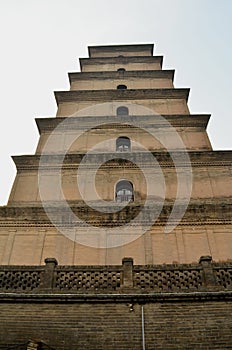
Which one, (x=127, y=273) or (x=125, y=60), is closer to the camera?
(x=127, y=273)

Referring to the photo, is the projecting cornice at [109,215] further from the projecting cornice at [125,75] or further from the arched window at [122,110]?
the projecting cornice at [125,75]

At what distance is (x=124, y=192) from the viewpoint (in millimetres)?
13906

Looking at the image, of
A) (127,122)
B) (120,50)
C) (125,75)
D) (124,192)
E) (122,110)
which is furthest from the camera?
(120,50)

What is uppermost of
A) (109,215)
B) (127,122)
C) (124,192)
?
(127,122)

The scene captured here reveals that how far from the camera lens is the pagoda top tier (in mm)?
23016

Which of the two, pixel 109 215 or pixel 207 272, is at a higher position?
pixel 109 215

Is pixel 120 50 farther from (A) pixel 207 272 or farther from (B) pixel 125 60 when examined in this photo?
(A) pixel 207 272

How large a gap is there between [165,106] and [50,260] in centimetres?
1063

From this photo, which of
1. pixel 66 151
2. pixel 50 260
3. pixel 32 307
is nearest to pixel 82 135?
pixel 66 151

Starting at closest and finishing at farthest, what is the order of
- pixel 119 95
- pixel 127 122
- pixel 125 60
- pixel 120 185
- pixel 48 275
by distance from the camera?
pixel 48 275, pixel 120 185, pixel 127 122, pixel 119 95, pixel 125 60

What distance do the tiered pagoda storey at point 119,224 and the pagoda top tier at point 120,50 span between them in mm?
683

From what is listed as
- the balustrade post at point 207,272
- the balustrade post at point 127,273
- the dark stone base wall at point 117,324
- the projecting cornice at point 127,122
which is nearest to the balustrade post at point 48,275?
the dark stone base wall at point 117,324

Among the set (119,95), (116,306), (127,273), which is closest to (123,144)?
(119,95)

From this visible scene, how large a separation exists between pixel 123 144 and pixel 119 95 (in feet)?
10.8
